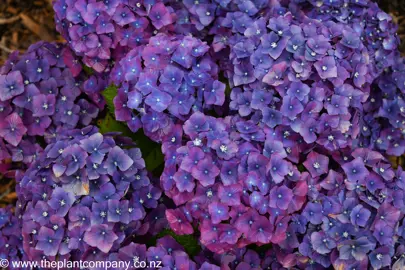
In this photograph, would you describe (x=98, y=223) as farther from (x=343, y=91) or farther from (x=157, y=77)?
(x=343, y=91)

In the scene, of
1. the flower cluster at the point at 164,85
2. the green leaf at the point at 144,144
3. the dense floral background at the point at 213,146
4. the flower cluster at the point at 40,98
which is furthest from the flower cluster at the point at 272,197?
the flower cluster at the point at 40,98

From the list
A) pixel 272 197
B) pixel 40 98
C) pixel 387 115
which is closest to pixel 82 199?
pixel 40 98

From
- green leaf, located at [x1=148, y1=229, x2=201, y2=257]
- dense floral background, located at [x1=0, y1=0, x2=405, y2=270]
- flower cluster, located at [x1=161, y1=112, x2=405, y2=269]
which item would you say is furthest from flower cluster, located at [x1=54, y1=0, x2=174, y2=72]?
green leaf, located at [x1=148, y1=229, x2=201, y2=257]

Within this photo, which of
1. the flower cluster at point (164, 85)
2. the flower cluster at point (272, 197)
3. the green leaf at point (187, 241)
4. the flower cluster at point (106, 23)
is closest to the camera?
the flower cluster at point (272, 197)

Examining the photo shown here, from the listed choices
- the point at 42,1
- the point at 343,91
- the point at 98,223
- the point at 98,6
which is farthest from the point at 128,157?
the point at 42,1

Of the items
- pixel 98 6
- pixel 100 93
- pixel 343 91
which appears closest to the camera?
pixel 343 91

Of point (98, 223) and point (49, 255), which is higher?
point (98, 223)

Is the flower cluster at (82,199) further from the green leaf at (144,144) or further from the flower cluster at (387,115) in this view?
the flower cluster at (387,115)

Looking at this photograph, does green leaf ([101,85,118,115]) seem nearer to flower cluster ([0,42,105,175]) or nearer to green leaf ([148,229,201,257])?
flower cluster ([0,42,105,175])
